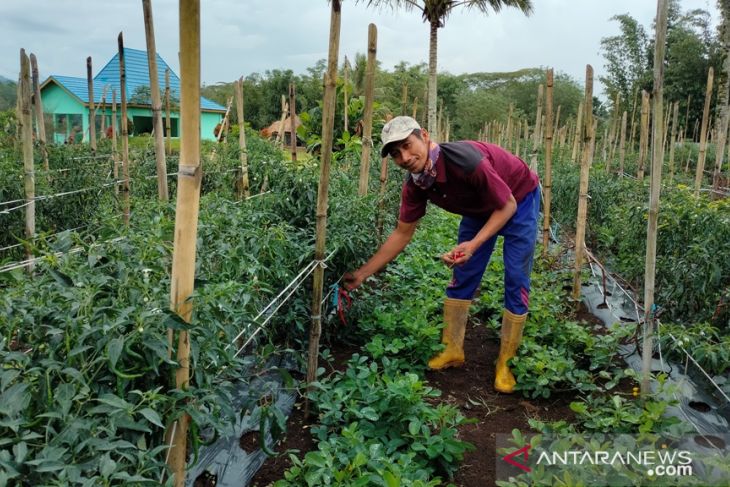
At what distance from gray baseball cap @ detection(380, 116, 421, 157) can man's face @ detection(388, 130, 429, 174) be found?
39mm

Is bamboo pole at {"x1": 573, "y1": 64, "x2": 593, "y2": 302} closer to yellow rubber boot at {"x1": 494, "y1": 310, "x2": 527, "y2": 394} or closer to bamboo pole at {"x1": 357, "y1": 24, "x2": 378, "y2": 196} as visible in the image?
yellow rubber boot at {"x1": 494, "y1": 310, "x2": 527, "y2": 394}

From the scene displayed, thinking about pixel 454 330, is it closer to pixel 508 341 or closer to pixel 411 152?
pixel 508 341

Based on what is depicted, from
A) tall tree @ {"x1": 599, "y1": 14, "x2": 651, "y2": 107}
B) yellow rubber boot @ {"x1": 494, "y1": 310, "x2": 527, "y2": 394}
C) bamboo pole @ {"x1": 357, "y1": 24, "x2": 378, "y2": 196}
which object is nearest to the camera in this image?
yellow rubber boot @ {"x1": 494, "y1": 310, "x2": 527, "y2": 394}

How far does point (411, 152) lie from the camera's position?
9.21ft

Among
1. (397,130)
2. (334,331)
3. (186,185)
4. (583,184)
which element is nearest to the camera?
(186,185)

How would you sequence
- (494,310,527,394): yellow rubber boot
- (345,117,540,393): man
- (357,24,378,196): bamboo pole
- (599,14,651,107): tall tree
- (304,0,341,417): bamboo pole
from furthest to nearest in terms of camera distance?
(599,14,651,107): tall tree, (357,24,378,196): bamboo pole, (494,310,527,394): yellow rubber boot, (345,117,540,393): man, (304,0,341,417): bamboo pole

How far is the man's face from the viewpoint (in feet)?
9.14

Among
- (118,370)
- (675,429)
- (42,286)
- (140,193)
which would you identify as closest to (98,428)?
(118,370)

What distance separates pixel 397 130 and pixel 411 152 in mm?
143

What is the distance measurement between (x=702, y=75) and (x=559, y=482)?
97.2 ft

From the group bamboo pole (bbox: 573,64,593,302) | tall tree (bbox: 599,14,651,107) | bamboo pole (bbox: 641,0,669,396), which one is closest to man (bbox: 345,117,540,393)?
bamboo pole (bbox: 641,0,669,396)
